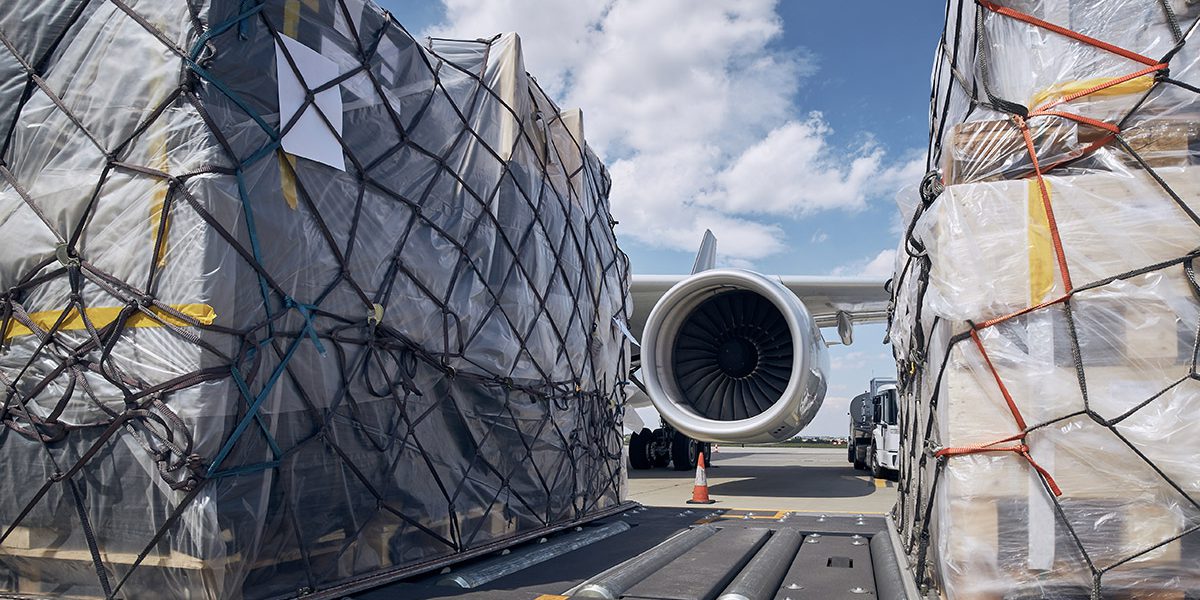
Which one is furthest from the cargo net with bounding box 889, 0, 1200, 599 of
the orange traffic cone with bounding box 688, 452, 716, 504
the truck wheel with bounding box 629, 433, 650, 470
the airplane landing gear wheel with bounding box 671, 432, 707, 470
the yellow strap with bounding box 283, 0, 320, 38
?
the truck wheel with bounding box 629, 433, 650, 470

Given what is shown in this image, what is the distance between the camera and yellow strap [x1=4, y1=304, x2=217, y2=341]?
2424 mm

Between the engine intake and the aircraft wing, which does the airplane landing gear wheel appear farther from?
the engine intake

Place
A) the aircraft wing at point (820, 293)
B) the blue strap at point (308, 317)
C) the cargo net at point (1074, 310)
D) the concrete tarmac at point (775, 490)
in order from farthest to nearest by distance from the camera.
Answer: the aircraft wing at point (820, 293), the concrete tarmac at point (775, 490), the blue strap at point (308, 317), the cargo net at point (1074, 310)

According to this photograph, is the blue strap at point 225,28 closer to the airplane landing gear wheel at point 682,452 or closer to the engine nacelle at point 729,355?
the engine nacelle at point 729,355

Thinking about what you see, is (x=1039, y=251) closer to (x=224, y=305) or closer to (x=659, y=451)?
(x=224, y=305)

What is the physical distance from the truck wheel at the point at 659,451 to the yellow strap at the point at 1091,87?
29.4ft

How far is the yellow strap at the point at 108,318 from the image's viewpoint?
242 cm

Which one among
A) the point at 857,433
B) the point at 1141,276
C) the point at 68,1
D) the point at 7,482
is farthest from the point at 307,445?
the point at 857,433

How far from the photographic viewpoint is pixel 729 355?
653 centimetres

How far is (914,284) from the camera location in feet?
9.84

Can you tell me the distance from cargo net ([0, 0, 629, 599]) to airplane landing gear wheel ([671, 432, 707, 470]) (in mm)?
7506

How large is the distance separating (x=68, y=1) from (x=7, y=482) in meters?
1.63

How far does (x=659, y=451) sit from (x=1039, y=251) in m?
9.18

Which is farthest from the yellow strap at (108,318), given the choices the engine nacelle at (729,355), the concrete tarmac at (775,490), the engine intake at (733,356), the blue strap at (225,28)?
the concrete tarmac at (775,490)
